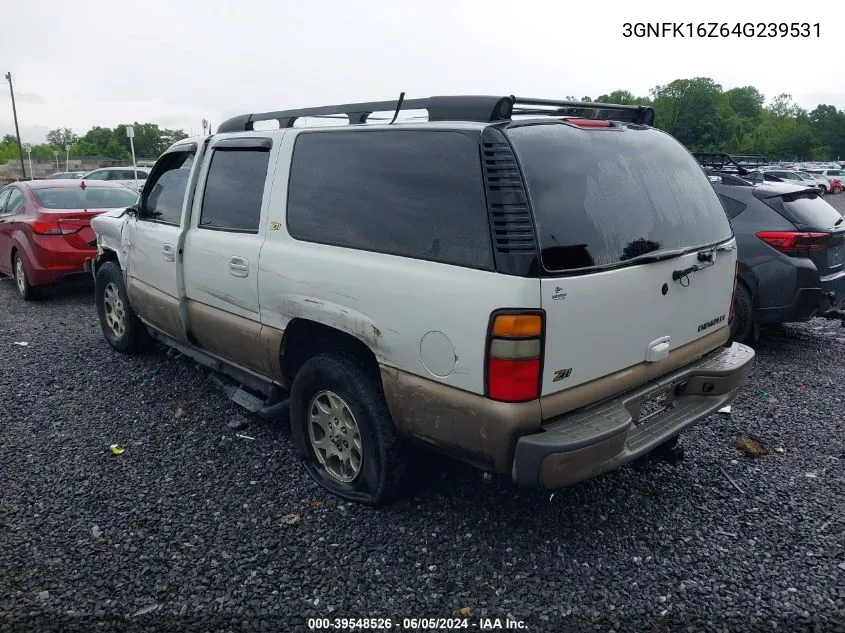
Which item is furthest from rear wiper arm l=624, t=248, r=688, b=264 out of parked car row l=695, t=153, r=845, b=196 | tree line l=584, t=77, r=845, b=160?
tree line l=584, t=77, r=845, b=160

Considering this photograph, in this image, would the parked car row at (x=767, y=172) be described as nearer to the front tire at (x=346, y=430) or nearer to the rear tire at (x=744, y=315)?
the rear tire at (x=744, y=315)

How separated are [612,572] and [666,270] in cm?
140

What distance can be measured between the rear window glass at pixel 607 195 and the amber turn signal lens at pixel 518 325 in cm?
23

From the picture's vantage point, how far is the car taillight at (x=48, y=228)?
7.82 metres

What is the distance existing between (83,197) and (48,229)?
93 cm

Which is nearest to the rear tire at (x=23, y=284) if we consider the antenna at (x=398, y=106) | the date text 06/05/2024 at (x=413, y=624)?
the antenna at (x=398, y=106)

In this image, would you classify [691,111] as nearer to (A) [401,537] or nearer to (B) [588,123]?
(B) [588,123]

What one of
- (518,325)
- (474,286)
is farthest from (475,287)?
(518,325)

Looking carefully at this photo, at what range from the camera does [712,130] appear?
76.8m

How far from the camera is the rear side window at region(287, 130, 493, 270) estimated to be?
271 centimetres

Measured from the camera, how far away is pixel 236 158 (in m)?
4.10

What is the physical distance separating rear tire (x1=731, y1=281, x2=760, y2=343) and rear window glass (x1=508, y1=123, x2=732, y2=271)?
259 cm

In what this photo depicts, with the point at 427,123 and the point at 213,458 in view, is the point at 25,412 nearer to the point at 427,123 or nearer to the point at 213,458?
the point at 213,458

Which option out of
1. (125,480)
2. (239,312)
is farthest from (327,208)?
(125,480)
